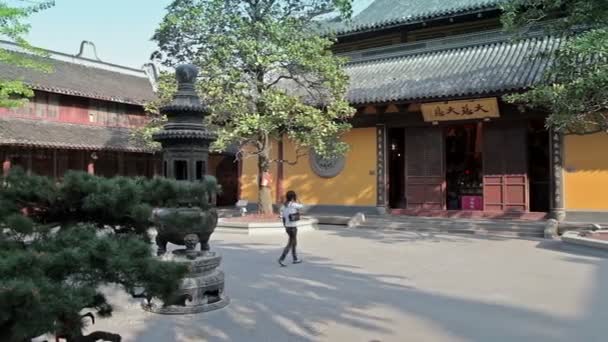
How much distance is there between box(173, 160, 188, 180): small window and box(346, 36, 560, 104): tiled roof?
8104 millimetres

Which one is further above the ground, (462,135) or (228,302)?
(462,135)

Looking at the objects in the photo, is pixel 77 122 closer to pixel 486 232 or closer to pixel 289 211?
pixel 289 211

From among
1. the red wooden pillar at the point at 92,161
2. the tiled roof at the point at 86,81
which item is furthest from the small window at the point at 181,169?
the red wooden pillar at the point at 92,161

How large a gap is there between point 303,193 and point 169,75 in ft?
17.5

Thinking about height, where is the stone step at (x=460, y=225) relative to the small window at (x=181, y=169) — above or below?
below

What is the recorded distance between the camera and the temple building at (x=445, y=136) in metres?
11.9

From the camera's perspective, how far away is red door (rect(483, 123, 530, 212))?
493 inches

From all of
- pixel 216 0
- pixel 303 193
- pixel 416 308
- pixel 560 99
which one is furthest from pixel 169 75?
pixel 416 308

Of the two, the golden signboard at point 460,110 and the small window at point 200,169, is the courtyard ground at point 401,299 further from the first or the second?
the golden signboard at point 460,110

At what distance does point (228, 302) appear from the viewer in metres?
5.51

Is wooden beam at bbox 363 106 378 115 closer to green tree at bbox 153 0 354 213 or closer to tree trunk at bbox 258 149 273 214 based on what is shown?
green tree at bbox 153 0 354 213

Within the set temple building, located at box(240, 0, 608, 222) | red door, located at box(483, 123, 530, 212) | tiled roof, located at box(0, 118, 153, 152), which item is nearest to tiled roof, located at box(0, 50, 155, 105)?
tiled roof, located at box(0, 118, 153, 152)

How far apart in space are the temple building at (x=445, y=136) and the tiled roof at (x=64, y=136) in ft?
17.0

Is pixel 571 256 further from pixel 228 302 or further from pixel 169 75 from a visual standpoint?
pixel 169 75
